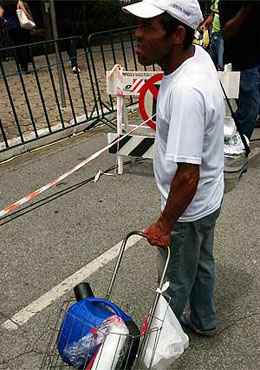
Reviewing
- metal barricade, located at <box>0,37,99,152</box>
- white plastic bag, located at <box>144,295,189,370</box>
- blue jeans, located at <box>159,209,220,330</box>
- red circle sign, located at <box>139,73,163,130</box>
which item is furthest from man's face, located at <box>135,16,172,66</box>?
metal barricade, located at <box>0,37,99,152</box>

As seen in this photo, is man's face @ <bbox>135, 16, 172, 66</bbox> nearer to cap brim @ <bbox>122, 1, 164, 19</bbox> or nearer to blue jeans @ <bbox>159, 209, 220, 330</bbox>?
cap brim @ <bbox>122, 1, 164, 19</bbox>

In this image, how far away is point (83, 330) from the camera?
193cm

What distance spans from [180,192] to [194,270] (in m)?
0.59

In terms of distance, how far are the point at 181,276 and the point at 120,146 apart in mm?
2842

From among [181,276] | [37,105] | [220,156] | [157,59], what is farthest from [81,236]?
[37,105]

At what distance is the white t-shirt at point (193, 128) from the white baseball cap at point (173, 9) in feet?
0.58

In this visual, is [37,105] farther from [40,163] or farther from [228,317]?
[228,317]

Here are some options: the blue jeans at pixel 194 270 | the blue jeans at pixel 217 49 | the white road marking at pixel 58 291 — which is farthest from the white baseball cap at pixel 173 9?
the blue jeans at pixel 217 49

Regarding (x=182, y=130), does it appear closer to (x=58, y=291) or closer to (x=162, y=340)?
(x=162, y=340)

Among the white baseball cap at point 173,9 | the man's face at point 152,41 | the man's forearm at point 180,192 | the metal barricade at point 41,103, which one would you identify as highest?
the white baseball cap at point 173,9

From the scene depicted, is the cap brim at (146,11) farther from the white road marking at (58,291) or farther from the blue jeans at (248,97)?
the blue jeans at (248,97)

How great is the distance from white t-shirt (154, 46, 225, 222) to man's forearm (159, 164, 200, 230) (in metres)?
0.05

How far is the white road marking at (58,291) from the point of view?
119 inches

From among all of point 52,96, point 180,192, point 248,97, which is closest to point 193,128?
point 180,192
